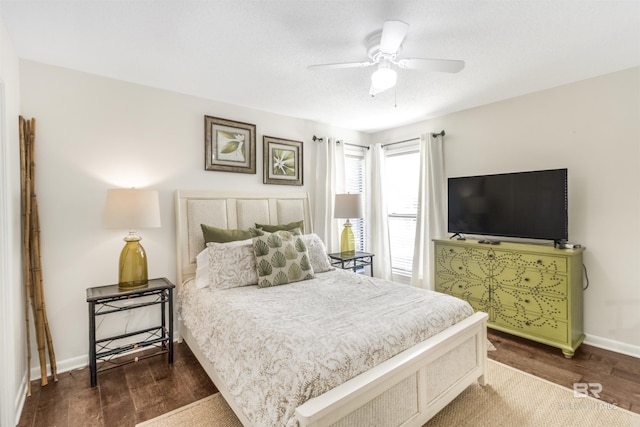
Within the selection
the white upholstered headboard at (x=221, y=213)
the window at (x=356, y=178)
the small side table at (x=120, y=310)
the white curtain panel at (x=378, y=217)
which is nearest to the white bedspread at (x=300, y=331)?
the small side table at (x=120, y=310)

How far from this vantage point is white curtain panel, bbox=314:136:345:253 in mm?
4223

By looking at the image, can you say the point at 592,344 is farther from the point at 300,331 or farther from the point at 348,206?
the point at 300,331

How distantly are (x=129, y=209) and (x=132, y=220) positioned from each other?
0.09 meters

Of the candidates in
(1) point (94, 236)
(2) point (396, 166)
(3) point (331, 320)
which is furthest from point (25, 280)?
(2) point (396, 166)

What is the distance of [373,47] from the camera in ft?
6.88

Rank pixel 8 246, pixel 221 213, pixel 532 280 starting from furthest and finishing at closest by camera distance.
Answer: pixel 221 213 → pixel 532 280 → pixel 8 246

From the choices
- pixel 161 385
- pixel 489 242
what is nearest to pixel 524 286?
pixel 489 242

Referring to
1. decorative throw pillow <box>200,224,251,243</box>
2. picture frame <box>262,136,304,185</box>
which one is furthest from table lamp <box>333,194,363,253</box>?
decorative throw pillow <box>200,224,251,243</box>

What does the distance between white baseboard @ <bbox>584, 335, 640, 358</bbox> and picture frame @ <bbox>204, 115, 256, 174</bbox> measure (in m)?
3.91

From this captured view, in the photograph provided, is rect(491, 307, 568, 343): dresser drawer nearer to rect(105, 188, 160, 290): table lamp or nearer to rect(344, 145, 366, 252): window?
rect(344, 145, 366, 252): window

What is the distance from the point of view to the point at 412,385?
170cm

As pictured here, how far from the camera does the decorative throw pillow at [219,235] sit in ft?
9.71

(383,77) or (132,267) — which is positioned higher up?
(383,77)

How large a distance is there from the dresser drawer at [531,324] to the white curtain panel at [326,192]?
218cm
